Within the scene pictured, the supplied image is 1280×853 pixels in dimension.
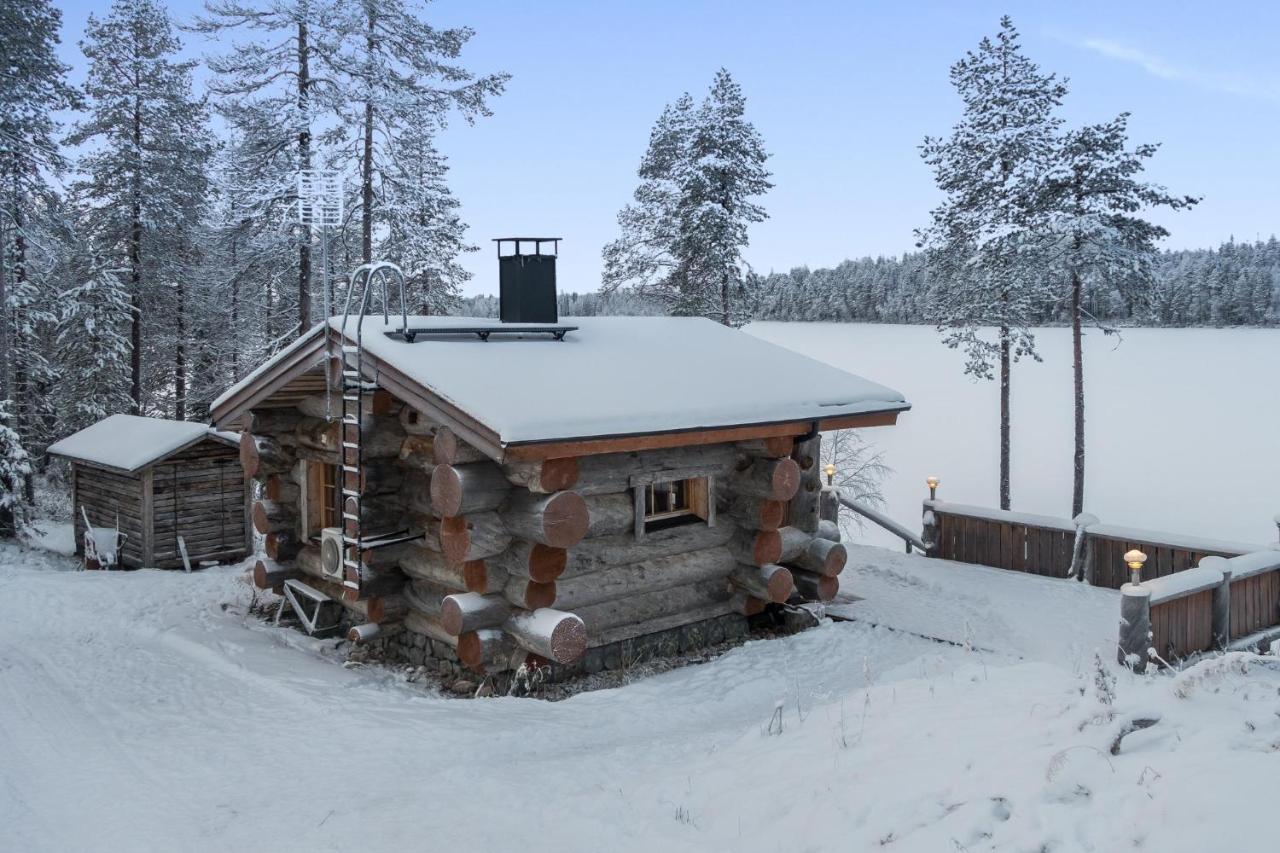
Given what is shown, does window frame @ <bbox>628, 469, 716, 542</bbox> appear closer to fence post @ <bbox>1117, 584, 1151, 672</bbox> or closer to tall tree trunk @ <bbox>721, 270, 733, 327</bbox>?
fence post @ <bbox>1117, 584, 1151, 672</bbox>

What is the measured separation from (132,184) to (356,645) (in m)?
17.9

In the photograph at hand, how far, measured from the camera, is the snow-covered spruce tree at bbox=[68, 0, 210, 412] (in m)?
22.5

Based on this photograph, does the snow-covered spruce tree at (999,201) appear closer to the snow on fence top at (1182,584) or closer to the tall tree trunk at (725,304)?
the tall tree trunk at (725,304)

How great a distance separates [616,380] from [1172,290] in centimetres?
6123

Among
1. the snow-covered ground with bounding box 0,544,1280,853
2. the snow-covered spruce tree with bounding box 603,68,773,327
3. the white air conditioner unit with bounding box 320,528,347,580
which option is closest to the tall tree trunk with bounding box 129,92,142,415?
the snow-covered spruce tree with bounding box 603,68,773,327

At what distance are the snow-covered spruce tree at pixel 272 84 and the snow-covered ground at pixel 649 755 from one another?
1186 centimetres

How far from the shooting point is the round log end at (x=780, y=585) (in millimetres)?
10438

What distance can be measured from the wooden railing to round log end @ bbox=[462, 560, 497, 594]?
6.00m

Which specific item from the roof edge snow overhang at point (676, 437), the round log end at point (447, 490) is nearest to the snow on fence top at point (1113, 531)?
the roof edge snow overhang at point (676, 437)

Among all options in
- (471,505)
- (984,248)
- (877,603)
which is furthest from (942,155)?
(471,505)

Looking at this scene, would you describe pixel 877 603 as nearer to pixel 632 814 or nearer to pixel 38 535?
pixel 632 814

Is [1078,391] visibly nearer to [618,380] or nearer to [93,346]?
[618,380]

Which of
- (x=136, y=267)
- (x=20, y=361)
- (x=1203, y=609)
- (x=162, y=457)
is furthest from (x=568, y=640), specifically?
(x=20, y=361)

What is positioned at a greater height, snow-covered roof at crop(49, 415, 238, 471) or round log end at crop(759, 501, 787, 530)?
snow-covered roof at crop(49, 415, 238, 471)
